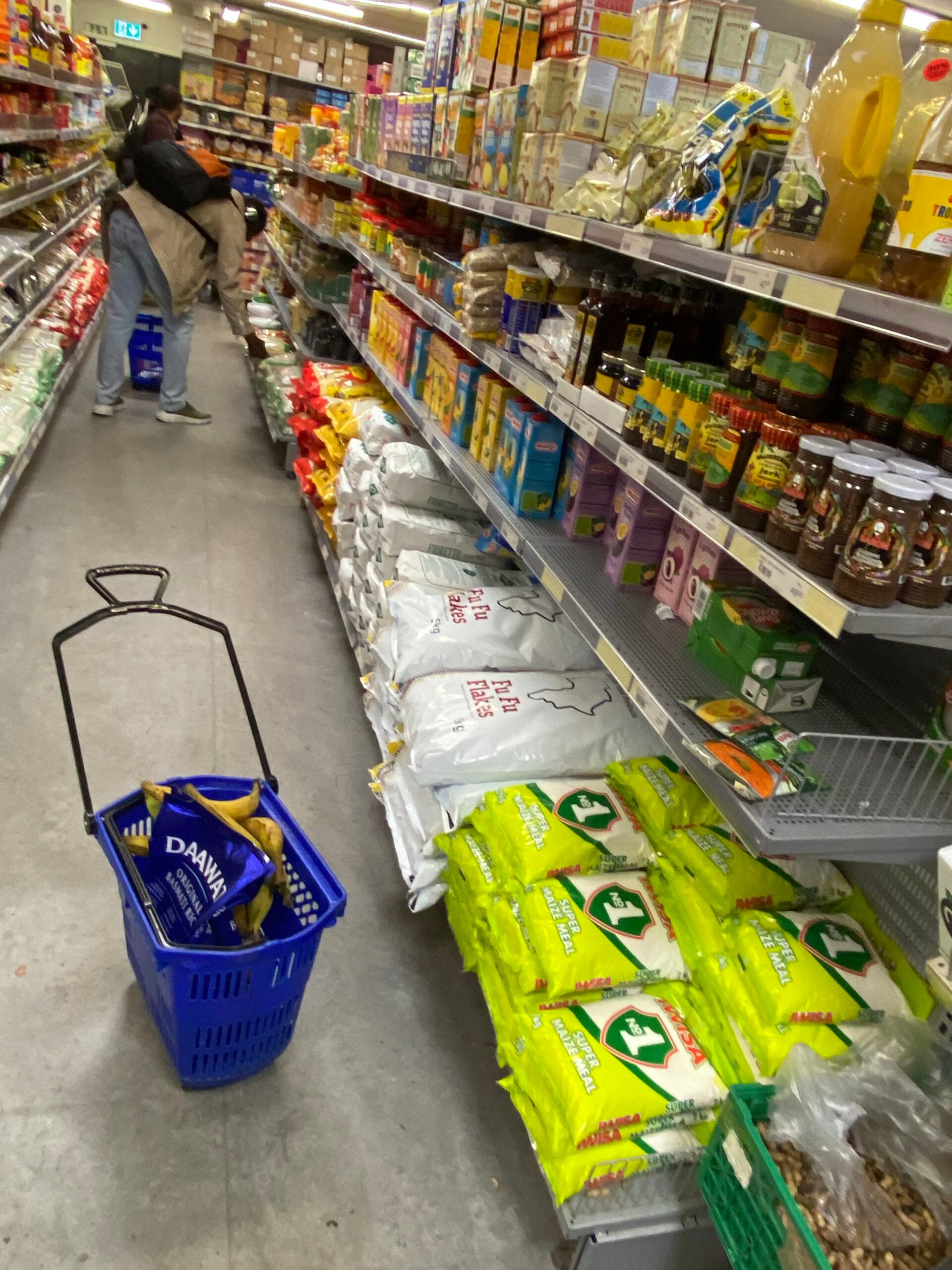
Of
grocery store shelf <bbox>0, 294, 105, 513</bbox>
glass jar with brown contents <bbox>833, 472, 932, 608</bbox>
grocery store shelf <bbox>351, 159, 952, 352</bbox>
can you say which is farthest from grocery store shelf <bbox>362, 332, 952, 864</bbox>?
grocery store shelf <bbox>0, 294, 105, 513</bbox>

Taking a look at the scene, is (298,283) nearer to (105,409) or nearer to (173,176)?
(173,176)

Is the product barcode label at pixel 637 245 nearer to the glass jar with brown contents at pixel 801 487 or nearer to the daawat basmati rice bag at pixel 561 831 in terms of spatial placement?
the glass jar with brown contents at pixel 801 487


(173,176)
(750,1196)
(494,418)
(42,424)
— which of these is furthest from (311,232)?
(750,1196)

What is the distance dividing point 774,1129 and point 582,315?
166 cm

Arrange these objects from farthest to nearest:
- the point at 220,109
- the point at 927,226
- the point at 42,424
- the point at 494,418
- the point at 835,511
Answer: the point at 220,109 → the point at 42,424 → the point at 494,418 → the point at 835,511 → the point at 927,226

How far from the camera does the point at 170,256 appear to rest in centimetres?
570

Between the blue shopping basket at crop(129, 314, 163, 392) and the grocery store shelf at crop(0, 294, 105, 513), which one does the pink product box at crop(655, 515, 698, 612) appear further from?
the blue shopping basket at crop(129, 314, 163, 392)

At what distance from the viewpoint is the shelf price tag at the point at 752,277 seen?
132 cm

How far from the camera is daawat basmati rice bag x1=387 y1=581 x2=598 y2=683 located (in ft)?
7.73

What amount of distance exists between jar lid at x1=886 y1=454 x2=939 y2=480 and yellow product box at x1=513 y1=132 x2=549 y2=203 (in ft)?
4.65

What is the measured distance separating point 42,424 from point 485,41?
3255 mm

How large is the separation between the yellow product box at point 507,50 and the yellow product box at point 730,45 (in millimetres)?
856

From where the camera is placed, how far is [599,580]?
7.09ft

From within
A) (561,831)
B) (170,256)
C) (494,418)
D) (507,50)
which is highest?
(507,50)
